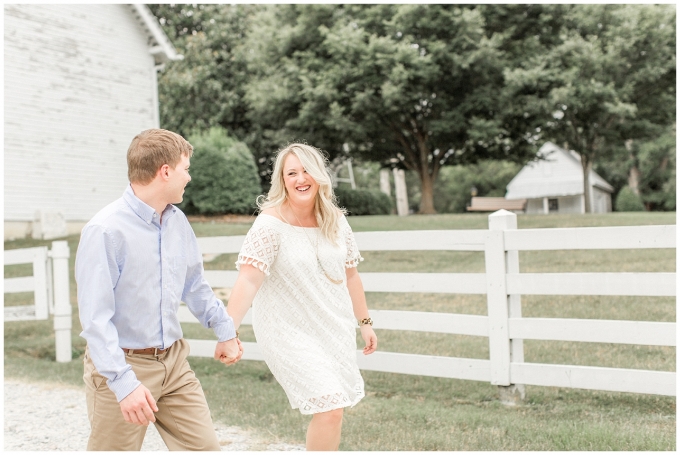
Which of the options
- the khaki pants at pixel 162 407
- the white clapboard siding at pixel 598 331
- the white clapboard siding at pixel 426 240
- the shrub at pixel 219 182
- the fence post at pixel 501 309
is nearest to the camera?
the khaki pants at pixel 162 407

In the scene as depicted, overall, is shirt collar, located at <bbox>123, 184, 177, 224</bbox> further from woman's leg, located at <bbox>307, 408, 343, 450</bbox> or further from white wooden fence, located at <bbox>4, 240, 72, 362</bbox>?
white wooden fence, located at <bbox>4, 240, 72, 362</bbox>

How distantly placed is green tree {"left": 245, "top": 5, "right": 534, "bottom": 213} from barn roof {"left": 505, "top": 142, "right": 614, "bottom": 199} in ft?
83.8

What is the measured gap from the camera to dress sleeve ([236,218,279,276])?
3.34m

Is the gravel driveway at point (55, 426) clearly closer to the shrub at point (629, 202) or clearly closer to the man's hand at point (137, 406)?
the man's hand at point (137, 406)

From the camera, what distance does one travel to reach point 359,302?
3.83m

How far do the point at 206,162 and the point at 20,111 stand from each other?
533 centimetres

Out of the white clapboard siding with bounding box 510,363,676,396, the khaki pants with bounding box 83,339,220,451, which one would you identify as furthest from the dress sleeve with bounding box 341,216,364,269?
the white clapboard siding with bounding box 510,363,676,396

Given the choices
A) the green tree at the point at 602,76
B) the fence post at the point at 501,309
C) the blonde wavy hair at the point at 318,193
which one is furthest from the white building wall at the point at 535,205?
the blonde wavy hair at the point at 318,193

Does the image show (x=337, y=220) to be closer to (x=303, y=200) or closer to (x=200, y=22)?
(x=303, y=200)

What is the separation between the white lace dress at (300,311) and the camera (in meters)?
3.33

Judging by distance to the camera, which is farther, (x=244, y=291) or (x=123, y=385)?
(x=244, y=291)

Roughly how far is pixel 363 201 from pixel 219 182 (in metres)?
8.50

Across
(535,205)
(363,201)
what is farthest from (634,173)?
(363,201)

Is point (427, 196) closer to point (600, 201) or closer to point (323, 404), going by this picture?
point (323, 404)
